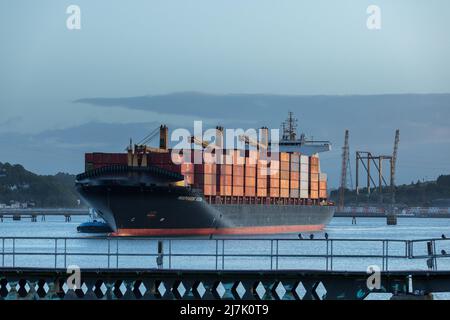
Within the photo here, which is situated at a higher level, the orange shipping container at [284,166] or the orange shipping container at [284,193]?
the orange shipping container at [284,166]

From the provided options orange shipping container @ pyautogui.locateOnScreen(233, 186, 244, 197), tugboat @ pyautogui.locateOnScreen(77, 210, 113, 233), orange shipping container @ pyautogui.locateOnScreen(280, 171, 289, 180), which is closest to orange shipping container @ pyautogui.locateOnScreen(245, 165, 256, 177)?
orange shipping container @ pyautogui.locateOnScreen(233, 186, 244, 197)

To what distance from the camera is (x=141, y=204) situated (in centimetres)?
9925

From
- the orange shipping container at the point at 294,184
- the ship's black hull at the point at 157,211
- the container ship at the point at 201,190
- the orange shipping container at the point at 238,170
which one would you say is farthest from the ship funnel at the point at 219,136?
the ship's black hull at the point at 157,211

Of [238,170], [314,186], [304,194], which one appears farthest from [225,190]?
[314,186]

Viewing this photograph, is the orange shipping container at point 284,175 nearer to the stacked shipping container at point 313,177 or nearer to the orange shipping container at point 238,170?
the stacked shipping container at point 313,177

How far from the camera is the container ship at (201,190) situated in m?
99.4

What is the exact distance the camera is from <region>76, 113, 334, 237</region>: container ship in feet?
326

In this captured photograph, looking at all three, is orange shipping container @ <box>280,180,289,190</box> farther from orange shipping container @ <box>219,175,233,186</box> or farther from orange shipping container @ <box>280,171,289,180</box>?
orange shipping container @ <box>219,175,233,186</box>

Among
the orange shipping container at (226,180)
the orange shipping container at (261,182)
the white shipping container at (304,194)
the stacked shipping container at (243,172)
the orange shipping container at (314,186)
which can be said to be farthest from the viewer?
the orange shipping container at (314,186)

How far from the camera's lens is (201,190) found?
107250 millimetres

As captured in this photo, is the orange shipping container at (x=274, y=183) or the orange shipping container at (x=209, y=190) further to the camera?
the orange shipping container at (x=274, y=183)
